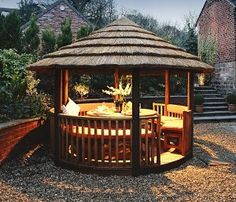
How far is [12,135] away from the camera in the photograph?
687 centimetres

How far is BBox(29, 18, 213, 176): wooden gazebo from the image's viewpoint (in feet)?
19.8

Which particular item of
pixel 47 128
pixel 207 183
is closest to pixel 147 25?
pixel 47 128

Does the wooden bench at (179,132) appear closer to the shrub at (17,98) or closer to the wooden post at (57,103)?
the wooden post at (57,103)

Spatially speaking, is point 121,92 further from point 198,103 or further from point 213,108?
point 213,108

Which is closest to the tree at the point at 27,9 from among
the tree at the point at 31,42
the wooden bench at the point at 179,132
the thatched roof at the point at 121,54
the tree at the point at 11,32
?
the tree at the point at 31,42

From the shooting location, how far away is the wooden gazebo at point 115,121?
6039 millimetres

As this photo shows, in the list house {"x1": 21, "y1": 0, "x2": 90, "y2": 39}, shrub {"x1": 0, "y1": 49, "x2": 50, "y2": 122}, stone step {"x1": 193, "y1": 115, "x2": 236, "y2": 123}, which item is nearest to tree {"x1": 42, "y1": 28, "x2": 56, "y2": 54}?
shrub {"x1": 0, "y1": 49, "x2": 50, "y2": 122}

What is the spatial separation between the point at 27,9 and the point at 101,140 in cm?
3025

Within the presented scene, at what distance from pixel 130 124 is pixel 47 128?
3259 mm

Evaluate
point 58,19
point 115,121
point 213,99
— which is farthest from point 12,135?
point 58,19

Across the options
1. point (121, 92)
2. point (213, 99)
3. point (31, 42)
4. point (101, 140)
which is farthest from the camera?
point (213, 99)

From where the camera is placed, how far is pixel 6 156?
6.69 m

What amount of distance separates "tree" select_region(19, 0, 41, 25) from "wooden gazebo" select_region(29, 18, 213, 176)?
27.8m

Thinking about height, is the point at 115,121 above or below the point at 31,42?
below
